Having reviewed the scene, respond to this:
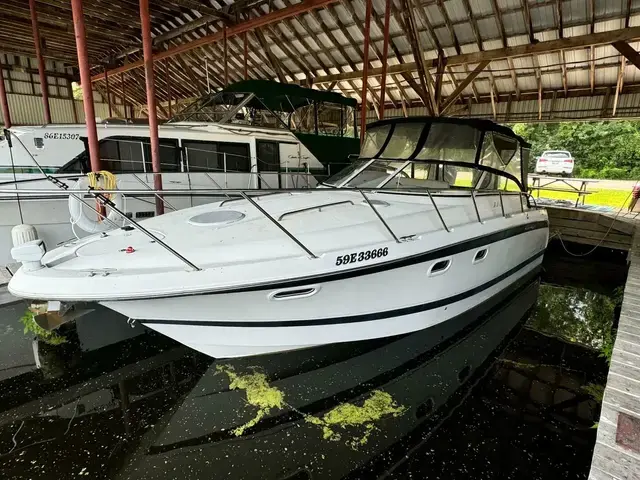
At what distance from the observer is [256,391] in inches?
109

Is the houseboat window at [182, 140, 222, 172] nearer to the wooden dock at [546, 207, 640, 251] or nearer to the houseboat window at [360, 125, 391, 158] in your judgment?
the houseboat window at [360, 125, 391, 158]

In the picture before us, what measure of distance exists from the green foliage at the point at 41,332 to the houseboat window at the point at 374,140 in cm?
384

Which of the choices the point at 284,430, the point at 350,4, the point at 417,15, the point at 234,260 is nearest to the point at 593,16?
the point at 417,15

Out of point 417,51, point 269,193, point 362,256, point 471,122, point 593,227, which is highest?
point 417,51

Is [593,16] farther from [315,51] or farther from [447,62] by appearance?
[315,51]

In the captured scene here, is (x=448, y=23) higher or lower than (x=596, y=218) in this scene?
higher

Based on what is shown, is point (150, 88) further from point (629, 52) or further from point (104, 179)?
point (629, 52)

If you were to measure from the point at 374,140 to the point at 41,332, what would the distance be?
4196 millimetres

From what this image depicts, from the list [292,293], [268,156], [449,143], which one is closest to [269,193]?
[292,293]

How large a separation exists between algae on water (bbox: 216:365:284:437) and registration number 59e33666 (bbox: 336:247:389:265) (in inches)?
44.2

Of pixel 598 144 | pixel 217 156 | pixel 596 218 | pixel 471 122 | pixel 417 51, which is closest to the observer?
pixel 471 122

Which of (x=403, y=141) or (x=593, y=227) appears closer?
(x=403, y=141)

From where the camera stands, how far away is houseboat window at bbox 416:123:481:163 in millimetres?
4020

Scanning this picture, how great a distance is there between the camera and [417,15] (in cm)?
956
